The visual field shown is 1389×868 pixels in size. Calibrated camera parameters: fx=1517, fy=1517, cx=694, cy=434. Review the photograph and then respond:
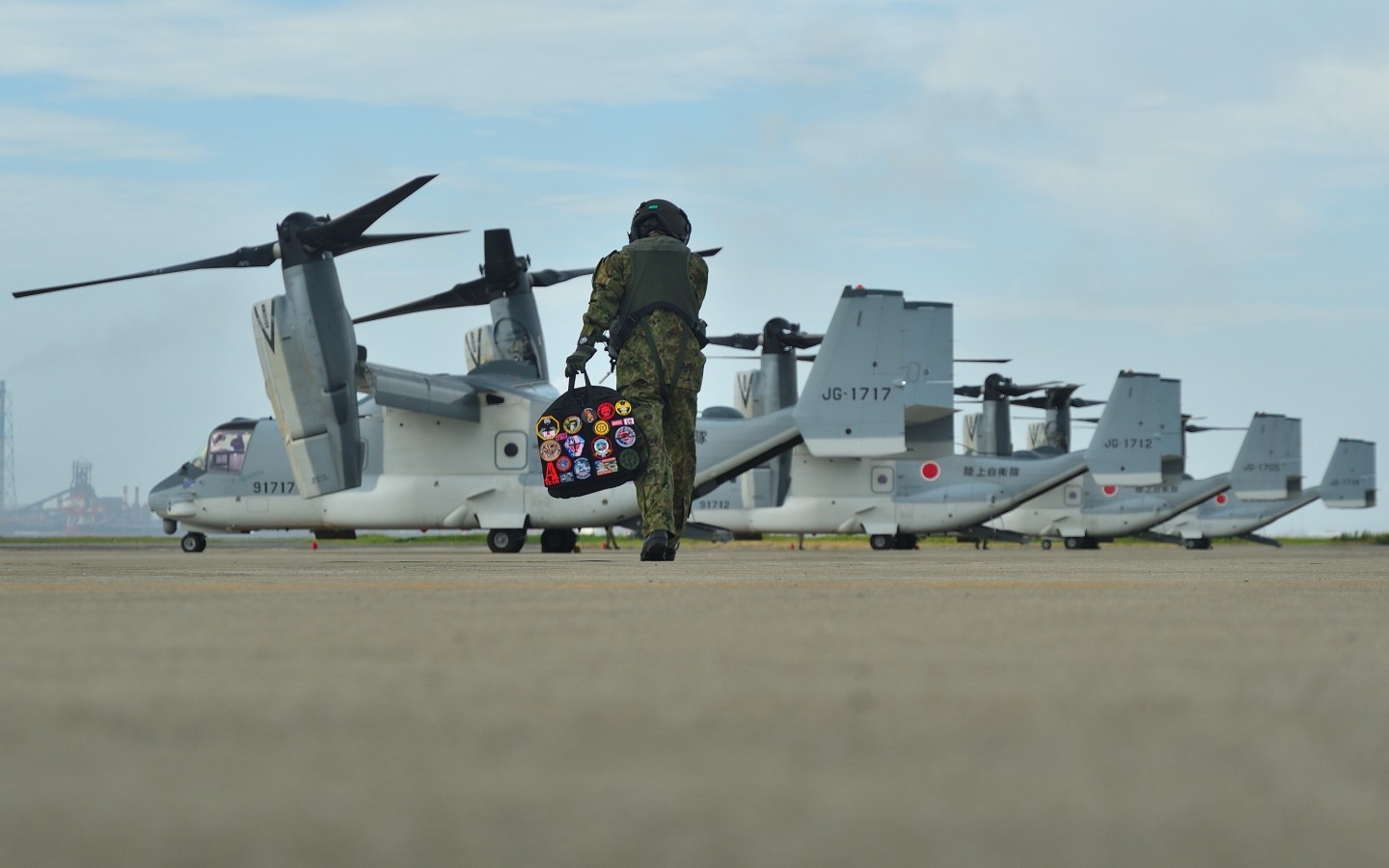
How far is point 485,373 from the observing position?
76.2 feet

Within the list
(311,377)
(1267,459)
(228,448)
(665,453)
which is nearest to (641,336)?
(665,453)

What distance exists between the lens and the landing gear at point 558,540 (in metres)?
23.3

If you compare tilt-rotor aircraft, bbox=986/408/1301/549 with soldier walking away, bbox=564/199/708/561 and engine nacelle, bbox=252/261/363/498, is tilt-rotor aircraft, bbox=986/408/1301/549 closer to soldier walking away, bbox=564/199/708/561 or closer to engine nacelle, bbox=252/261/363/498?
engine nacelle, bbox=252/261/363/498

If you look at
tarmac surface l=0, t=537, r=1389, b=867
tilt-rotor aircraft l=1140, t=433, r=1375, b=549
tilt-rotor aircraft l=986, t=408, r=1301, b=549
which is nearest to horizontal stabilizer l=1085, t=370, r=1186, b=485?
tilt-rotor aircraft l=986, t=408, r=1301, b=549

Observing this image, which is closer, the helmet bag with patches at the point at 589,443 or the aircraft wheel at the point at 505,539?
the helmet bag with patches at the point at 589,443

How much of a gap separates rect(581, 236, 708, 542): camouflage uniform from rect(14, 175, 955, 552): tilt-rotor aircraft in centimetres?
1002

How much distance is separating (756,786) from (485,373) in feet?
71.7

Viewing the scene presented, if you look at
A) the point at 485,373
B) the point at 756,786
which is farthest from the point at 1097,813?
the point at 485,373

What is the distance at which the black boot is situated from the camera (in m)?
9.58

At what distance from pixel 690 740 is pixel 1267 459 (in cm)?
4907

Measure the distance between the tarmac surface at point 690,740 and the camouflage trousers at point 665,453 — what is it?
510cm

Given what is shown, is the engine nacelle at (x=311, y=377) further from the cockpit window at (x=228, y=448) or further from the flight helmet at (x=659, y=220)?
the flight helmet at (x=659, y=220)

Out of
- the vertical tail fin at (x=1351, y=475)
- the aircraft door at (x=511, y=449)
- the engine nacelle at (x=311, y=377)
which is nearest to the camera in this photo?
the engine nacelle at (x=311, y=377)

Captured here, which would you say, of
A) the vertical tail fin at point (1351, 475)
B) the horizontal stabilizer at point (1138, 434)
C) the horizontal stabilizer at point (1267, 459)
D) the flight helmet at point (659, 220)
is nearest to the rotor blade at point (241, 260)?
the flight helmet at point (659, 220)
